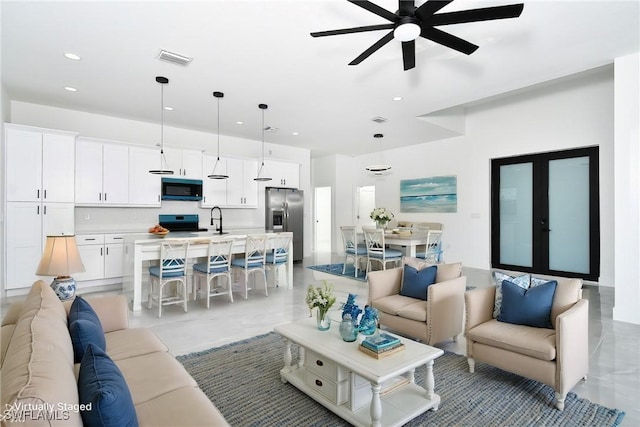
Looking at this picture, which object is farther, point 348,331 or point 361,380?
point 348,331

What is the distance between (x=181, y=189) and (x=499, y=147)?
6.32 meters

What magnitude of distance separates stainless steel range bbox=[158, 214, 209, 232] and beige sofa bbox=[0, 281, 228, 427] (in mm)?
4105

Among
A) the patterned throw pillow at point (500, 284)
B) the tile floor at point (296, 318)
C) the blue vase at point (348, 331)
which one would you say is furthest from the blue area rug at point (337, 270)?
the blue vase at point (348, 331)

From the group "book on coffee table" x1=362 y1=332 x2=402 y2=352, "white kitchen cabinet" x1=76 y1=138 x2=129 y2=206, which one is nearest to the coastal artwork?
"book on coffee table" x1=362 y1=332 x2=402 y2=352

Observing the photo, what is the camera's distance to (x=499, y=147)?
6.66 m

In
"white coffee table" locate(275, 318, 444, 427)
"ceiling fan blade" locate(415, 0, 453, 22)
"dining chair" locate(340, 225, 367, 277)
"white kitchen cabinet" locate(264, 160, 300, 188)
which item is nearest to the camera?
"white coffee table" locate(275, 318, 444, 427)

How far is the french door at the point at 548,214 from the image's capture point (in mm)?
5598

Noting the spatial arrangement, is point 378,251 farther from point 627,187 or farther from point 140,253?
point 140,253

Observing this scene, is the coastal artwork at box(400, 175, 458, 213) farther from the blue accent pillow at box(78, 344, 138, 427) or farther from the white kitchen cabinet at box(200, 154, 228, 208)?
the blue accent pillow at box(78, 344, 138, 427)

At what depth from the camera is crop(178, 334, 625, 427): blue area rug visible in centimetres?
198

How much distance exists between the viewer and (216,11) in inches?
109

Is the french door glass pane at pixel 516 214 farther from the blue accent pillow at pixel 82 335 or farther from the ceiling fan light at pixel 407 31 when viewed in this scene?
the blue accent pillow at pixel 82 335

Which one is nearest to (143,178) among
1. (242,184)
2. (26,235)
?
(26,235)

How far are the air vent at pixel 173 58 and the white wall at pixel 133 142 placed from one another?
107 inches
